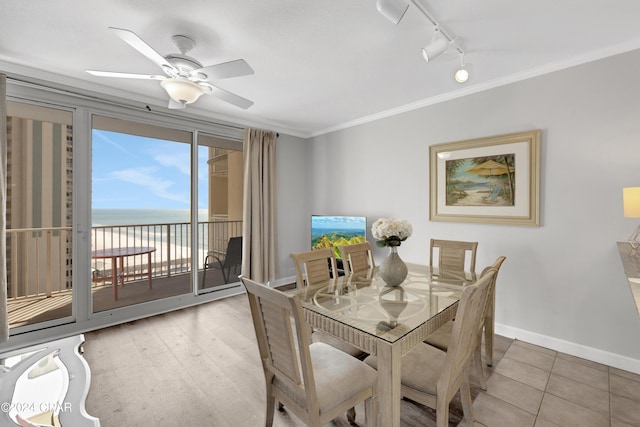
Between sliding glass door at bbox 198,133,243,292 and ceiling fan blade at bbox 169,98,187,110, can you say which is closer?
ceiling fan blade at bbox 169,98,187,110

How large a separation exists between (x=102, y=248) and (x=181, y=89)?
3.08m

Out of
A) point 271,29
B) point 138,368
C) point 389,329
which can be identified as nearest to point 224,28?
point 271,29

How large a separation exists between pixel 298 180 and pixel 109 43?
3.04 metres

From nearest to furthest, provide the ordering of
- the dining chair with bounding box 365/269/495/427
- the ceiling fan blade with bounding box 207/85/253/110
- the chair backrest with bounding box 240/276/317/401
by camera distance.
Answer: the chair backrest with bounding box 240/276/317/401, the dining chair with bounding box 365/269/495/427, the ceiling fan blade with bounding box 207/85/253/110

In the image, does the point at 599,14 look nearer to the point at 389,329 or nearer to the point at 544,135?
the point at 544,135

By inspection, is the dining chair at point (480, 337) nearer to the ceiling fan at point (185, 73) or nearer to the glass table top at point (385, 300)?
the glass table top at point (385, 300)

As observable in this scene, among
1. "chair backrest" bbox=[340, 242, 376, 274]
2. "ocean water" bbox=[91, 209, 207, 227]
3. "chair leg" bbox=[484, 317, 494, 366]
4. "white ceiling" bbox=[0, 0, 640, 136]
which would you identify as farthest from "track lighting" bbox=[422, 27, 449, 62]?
"ocean water" bbox=[91, 209, 207, 227]

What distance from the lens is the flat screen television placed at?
3836mm

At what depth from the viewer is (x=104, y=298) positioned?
12.1 ft

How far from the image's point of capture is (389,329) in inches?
51.1

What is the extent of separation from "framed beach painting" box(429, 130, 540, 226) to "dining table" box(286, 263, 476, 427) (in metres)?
0.95

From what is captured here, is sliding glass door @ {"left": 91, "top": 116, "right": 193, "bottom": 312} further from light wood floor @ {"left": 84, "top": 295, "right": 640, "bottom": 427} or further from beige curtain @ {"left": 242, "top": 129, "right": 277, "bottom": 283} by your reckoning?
light wood floor @ {"left": 84, "top": 295, "right": 640, "bottom": 427}

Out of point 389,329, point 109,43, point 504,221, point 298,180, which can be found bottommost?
point 389,329

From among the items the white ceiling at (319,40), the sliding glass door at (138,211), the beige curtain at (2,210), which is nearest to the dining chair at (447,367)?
the white ceiling at (319,40)
